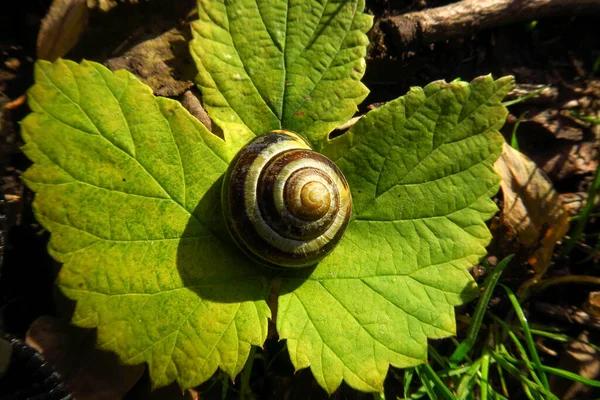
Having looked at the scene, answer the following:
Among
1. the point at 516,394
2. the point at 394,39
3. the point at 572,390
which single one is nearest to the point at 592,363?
the point at 572,390

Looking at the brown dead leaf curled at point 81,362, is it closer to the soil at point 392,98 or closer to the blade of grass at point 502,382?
the soil at point 392,98

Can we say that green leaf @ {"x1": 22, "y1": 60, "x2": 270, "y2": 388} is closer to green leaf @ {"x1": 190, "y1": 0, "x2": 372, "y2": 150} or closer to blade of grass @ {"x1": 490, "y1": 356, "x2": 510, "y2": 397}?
green leaf @ {"x1": 190, "y1": 0, "x2": 372, "y2": 150}

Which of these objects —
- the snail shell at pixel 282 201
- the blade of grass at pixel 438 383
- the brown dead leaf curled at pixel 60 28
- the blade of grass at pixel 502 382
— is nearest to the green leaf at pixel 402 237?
the snail shell at pixel 282 201

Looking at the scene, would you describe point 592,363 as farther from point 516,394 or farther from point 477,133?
point 477,133

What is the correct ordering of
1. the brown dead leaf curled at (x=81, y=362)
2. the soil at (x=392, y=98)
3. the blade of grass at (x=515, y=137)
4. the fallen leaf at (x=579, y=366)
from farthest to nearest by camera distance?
the blade of grass at (x=515, y=137)
the fallen leaf at (x=579, y=366)
the soil at (x=392, y=98)
the brown dead leaf curled at (x=81, y=362)

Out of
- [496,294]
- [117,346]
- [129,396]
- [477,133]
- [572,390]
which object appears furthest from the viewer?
[496,294]

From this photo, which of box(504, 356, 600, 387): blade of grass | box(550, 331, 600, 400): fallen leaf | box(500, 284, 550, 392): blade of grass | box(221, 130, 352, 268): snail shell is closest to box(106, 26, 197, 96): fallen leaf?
box(221, 130, 352, 268): snail shell
